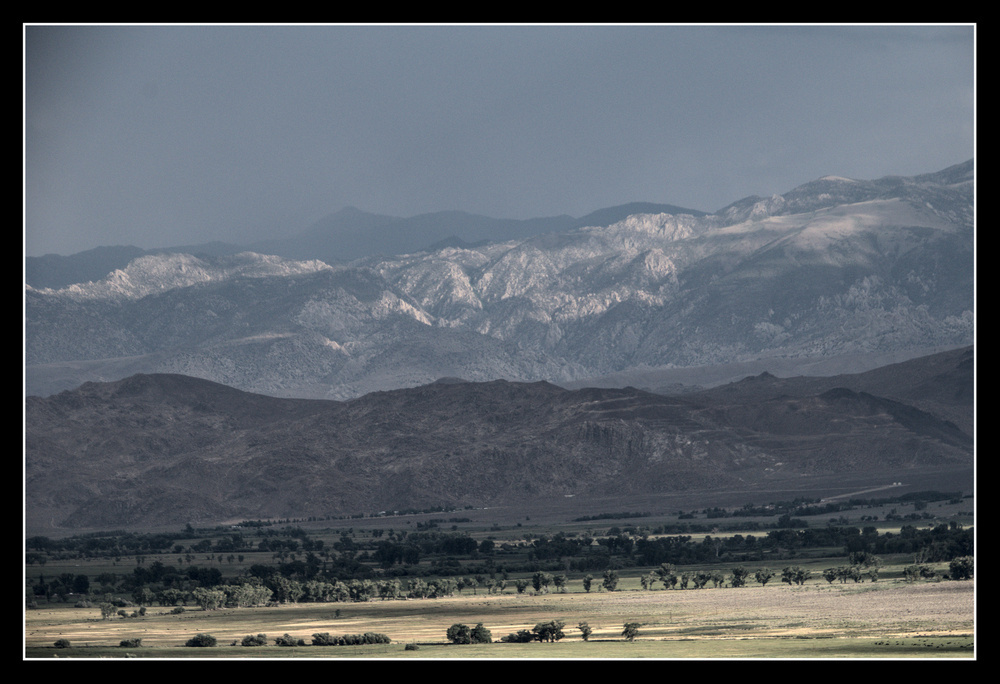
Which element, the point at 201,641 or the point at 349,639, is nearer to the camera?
the point at 349,639

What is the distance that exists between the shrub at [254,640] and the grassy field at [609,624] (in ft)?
2.17

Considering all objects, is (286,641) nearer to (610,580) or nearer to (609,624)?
(609,624)

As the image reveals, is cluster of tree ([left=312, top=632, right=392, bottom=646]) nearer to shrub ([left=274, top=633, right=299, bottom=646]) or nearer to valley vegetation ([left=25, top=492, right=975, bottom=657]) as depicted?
valley vegetation ([left=25, top=492, right=975, bottom=657])

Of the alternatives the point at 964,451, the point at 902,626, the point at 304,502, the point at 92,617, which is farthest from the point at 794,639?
the point at 964,451

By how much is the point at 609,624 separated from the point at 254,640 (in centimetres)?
1701

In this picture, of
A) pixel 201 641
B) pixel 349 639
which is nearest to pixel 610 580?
pixel 349 639

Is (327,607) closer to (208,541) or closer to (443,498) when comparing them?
(208,541)

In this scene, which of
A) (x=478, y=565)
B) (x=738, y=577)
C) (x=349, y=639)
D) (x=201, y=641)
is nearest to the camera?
(x=349, y=639)

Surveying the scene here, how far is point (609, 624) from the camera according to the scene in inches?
2616

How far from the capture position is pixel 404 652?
5275 centimetres

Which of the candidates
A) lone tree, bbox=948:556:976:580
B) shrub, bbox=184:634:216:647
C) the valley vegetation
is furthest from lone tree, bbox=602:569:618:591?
shrub, bbox=184:634:216:647

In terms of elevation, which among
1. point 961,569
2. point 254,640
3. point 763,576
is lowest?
point 763,576

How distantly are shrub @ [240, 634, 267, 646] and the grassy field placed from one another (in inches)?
26.1

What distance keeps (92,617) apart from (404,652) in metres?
28.6
